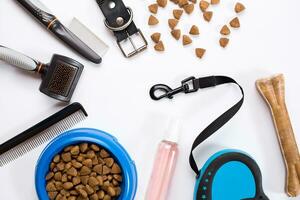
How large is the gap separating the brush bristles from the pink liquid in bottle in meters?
0.15

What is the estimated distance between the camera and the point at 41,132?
0.78 m

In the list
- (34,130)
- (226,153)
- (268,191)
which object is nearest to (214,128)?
(226,153)

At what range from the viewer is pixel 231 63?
0.80 m

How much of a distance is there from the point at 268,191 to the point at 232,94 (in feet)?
0.60

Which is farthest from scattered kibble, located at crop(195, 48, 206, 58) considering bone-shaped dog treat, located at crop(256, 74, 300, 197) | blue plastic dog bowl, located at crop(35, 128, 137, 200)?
blue plastic dog bowl, located at crop(35, 128, 137, 200)

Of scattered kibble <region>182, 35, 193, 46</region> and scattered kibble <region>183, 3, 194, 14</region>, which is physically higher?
scattered kibble <region>183, 3, 194, 14</region>

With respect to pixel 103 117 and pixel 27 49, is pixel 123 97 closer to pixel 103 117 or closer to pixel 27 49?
pixel 103 117

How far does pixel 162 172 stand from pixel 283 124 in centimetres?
22

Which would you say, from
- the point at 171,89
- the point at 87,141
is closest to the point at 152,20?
the point at 171,89

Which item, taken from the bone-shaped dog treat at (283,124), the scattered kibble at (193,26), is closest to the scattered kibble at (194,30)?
the scattered kibble at (193,26)

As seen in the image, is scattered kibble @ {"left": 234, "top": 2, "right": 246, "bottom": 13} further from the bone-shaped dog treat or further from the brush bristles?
the brush bristles

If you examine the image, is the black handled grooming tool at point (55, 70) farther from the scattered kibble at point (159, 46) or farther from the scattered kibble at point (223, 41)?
the scattered kibble at point (223, 41)

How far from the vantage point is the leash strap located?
775 mm

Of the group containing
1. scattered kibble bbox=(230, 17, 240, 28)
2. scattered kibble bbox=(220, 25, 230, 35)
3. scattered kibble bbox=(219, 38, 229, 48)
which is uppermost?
scattered kibble bbox=(230, 17, 240, 28)
